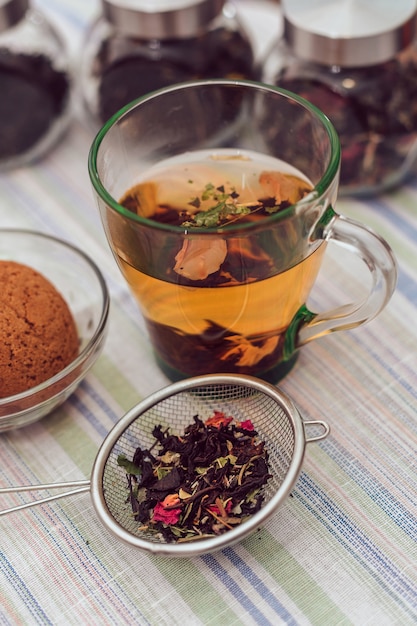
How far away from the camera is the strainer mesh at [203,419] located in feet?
2.78

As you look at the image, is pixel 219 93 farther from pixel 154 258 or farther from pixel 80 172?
pixel 80 172

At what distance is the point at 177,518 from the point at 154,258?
270mm

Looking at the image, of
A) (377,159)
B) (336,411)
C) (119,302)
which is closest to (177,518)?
(336,411)

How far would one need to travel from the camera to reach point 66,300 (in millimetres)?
1109

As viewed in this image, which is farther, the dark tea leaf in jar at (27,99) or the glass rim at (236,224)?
the dark tea leaf in jar at (27,99)

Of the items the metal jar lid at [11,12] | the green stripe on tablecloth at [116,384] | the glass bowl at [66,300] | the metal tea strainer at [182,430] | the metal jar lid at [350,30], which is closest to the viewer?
the metal tea strainer at [182,430]

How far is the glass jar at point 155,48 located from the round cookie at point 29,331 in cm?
42

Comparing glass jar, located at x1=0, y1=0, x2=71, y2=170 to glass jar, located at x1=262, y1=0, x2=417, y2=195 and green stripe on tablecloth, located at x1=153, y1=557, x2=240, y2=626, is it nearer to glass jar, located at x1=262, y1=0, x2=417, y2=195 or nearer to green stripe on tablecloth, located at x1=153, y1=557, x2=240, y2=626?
glass jar, located at x1=262, y1=0, x2=417, y2=195

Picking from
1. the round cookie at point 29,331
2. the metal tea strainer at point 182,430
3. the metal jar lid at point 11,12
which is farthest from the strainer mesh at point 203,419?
the metal jar lid at point 11,12

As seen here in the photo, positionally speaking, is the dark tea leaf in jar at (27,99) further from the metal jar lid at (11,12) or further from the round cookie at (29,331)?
the round cookie at (29,331)

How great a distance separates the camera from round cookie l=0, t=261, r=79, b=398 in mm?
932

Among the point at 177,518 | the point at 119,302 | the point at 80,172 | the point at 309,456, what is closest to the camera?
the point at 177,518

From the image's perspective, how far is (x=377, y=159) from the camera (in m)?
1.21

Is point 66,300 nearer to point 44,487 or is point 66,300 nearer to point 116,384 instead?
point 116,384
